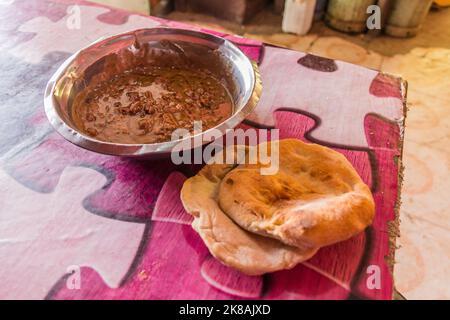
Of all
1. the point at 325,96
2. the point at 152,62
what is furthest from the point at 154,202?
the point at 325,96

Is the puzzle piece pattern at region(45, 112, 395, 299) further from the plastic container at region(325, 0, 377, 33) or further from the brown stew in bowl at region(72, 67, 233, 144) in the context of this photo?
the plastic container at region(325, 0, 377, 33)

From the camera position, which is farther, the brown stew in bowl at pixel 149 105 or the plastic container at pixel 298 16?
the plastic container at pixel 298 16

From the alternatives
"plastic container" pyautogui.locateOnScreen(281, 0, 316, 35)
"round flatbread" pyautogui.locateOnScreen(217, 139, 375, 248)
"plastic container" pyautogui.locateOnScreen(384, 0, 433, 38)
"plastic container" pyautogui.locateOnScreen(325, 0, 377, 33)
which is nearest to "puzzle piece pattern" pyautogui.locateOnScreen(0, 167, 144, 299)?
"round flatbread" pyautogui.locateOnScreen(217, 139, 375, 248)

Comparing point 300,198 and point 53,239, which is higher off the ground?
point 300,198

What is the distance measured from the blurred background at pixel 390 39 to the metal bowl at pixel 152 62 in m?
1.00

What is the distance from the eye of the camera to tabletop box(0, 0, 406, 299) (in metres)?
0.80

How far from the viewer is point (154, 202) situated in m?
0.95

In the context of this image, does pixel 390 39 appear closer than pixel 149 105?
No

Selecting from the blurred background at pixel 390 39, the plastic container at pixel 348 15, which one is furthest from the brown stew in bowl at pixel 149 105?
the plastic container at pixel 348 15

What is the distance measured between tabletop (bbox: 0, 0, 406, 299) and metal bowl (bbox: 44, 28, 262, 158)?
16 cm

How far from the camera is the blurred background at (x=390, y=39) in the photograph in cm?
178

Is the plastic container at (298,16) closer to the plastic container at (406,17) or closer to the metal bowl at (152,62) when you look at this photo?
the plastic container at (406,17)

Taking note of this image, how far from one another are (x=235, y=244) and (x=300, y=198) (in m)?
0.20

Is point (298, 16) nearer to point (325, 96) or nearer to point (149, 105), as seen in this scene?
point (325, 96)
